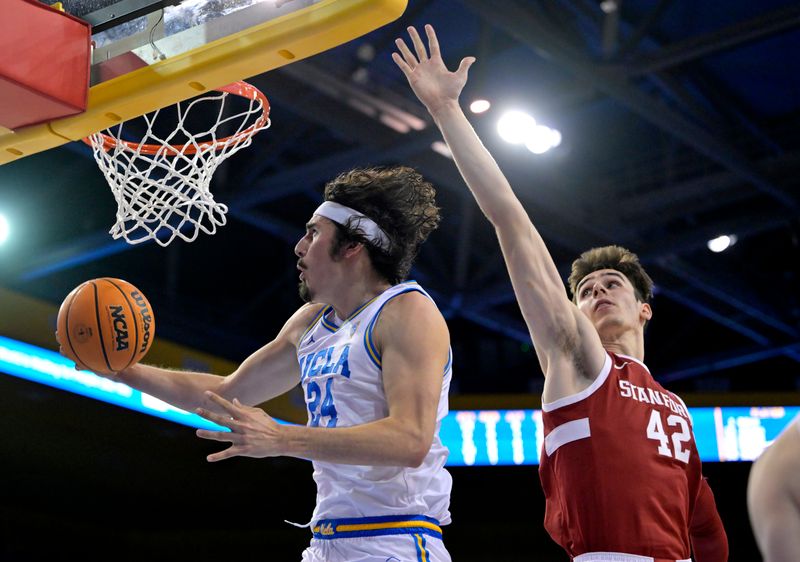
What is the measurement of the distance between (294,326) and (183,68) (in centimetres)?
94

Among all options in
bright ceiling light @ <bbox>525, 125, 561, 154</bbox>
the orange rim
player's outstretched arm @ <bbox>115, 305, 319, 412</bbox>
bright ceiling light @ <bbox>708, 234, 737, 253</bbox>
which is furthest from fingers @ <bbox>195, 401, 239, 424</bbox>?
bright ceiling light @ <bbox>708, 234, 737, 253</bbox>

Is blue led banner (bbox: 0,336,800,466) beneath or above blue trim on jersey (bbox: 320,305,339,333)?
above

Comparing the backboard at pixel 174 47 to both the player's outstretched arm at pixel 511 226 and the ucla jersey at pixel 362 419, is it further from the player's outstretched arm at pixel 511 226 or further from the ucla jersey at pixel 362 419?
the ucla jersey at pixel 362 419

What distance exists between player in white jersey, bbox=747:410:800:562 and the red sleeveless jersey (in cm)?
150

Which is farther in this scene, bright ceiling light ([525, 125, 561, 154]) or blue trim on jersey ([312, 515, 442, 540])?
bright ceiling light ([525, 125, 561, 154])

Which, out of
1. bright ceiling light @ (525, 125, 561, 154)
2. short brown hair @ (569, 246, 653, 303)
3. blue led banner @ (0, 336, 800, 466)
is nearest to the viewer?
short brown hair @ (569, 246, 653, 303)

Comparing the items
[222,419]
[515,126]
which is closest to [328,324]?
[222,419]

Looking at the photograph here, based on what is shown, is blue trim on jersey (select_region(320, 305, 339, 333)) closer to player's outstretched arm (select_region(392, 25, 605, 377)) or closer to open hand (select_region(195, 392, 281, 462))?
player's outstretched arm (select_region(392, 25, 605, 377))

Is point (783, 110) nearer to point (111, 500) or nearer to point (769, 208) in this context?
point (769, 208)

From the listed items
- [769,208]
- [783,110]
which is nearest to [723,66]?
[783,110]

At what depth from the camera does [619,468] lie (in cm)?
321

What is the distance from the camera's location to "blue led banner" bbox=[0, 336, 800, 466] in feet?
28.7

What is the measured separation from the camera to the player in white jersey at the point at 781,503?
164cm

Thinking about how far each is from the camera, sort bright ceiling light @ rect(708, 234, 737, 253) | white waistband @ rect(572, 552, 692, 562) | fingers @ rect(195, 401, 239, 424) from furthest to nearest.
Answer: bright ceiling light @ rect(708, 234, 737, 253) < white waistband @ rect(572, 552, 692, 562) < fingers @ rect(195, 401, 239, 424)
